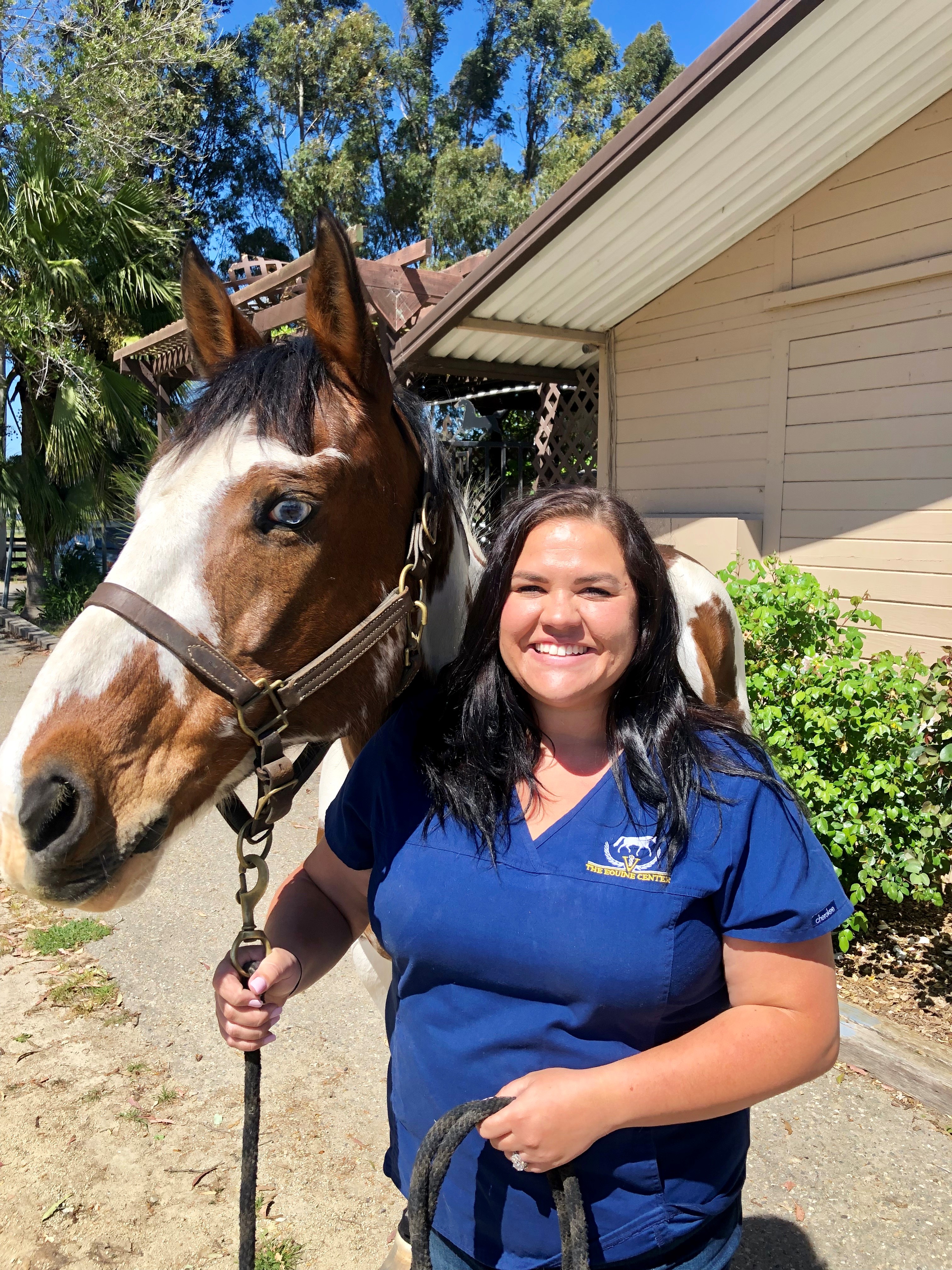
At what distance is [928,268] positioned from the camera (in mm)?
4211

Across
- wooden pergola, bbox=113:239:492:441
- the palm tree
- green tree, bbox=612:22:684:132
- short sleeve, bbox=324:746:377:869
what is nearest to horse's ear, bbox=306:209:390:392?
short sleeve, bbox=324:746:377:869

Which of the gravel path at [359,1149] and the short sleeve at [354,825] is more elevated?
the short sleeve at [354,825]

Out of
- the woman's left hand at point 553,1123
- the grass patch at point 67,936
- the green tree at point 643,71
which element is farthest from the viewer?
the green tree at point 643,71

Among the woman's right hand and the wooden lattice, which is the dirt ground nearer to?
the woman's right hand

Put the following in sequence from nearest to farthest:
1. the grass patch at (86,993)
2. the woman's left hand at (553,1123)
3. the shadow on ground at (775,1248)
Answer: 1. the woman's left hand at (553,1123)
2. the shadow on ground at (775,1248)
3. the grass patch at (86,993)

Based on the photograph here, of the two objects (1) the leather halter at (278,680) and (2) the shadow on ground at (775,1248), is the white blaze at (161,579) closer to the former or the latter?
(1) the leather halter at (278,680)

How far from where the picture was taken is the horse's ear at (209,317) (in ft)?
5.37

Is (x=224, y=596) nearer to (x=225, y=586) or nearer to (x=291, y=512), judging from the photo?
(x=225, y=586)

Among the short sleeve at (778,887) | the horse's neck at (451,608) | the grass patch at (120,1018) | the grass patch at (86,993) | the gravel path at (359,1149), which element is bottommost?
the gravel path at (359,1149)

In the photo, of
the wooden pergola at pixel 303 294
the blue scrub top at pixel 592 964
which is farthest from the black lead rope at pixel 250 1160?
the wooden pergola at pixel 303 294

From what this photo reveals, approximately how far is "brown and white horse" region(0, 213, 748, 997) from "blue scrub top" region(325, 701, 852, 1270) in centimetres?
37

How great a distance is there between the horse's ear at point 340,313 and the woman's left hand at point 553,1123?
1.15m

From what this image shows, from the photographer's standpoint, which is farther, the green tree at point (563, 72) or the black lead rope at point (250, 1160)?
the green tree at point (563, 72)

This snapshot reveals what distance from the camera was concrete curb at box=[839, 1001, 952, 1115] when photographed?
2.83 meters
